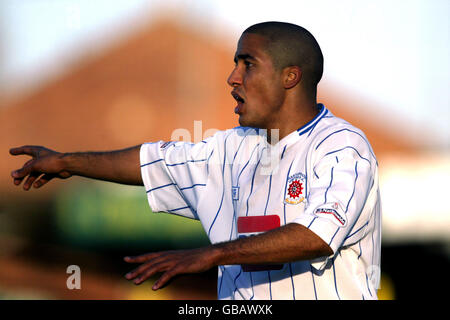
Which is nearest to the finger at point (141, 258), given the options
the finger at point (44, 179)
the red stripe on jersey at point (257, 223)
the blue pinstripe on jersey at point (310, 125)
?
the red stripe on jersey at point (257, 223)

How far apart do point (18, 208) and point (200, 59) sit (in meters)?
3.67

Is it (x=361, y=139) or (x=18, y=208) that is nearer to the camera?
(x=361, y=139)

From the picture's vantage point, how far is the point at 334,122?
2697 millimetres

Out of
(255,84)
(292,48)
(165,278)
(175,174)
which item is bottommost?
(165,278)

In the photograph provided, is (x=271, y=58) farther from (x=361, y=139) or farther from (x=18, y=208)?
(x=18, y=208)

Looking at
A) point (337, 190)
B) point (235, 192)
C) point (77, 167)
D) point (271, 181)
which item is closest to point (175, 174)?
point (235, 192)

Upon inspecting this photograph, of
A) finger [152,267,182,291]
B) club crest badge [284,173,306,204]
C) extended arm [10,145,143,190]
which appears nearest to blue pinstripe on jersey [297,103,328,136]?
club crest badge [284,173,306,204]

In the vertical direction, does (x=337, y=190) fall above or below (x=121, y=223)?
below

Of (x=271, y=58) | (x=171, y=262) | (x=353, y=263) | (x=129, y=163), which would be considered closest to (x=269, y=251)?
(x=171, y=262)

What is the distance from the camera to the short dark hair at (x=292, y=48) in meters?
2.76

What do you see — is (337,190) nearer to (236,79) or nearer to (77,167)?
(236,79)

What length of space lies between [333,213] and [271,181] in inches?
21.6

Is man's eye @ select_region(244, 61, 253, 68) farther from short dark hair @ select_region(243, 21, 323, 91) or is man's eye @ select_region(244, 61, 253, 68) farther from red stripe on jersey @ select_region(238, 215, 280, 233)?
red stripe on jersey @ select_region(238, 215, 280, 233)

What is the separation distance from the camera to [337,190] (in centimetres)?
230
